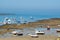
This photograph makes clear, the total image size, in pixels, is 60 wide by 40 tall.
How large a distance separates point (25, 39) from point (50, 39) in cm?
276

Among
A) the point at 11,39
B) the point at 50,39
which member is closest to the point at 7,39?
the point at 11,39

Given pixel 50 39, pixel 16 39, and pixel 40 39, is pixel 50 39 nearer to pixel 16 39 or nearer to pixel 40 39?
pixel 40 39

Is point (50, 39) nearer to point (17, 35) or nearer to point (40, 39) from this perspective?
point (40, 39)

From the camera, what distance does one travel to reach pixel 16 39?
2797 cm

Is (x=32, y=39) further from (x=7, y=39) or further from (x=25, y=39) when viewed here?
(x=7, y=39)

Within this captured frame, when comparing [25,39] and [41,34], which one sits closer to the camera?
[25,39]

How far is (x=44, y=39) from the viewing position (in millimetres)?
27625

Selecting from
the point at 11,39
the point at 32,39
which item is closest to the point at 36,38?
the point at 32,39

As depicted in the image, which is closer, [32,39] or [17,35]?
[32,39]

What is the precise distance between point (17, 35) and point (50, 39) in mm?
6061

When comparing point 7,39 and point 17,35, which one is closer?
point 7,39

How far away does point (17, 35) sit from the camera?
106 ft

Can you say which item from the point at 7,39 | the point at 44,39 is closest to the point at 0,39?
the point at 7,39

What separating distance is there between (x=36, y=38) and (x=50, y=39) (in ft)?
6.62
